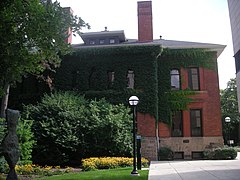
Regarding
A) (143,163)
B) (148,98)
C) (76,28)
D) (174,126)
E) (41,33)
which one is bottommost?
(143,163)

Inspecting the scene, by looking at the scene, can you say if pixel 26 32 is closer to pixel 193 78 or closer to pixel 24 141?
pixel 24 141

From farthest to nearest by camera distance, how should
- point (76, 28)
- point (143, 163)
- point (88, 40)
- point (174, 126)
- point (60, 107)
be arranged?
1. point (88, 40)
2. point (174, 126)
3. point (60, 107)
4. point (143, 163)
5. point (76, 28)

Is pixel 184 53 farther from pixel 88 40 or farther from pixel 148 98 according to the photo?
pixel 88 40

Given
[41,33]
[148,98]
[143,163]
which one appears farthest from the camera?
[148,98]

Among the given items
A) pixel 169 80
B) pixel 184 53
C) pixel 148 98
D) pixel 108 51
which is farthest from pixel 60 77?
pixel 184 53

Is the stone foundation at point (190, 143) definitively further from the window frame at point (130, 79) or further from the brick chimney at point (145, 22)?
the brick chimney at point (145, 22)

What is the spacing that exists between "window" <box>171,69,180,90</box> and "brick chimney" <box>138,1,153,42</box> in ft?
11.9

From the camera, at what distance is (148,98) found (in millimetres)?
22656

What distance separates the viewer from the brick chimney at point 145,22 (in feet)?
84.4

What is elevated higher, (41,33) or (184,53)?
(184,53)

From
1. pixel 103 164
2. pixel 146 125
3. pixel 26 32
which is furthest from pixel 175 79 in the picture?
pixel 26 32

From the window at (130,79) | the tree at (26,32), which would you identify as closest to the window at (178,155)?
the window at (130,79)

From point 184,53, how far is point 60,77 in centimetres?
1101

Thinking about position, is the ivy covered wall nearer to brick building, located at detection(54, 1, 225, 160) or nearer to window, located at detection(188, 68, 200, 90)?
brick building, located at detection(54, 1, 225, 160)
